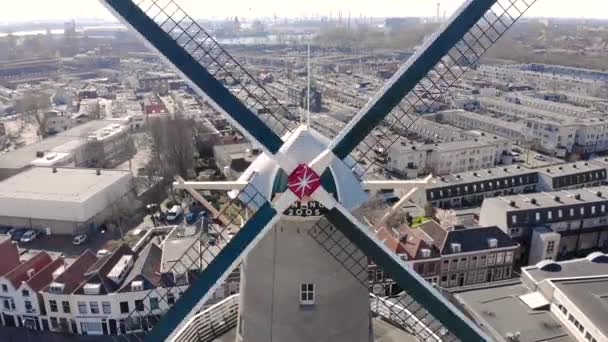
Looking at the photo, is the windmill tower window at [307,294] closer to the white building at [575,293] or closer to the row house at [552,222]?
the white building at [575,293]

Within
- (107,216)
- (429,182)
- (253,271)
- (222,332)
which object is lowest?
(107,216)

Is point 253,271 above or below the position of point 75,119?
above

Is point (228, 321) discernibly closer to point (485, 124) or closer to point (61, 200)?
point (61, 200)

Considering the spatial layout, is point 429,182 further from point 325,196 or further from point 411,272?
point 325,196

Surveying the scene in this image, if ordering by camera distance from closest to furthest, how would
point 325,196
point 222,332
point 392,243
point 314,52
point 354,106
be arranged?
1. point 325,196
2. point 222,332
3. point 392,243
4. point 354,106
5. point 314,52

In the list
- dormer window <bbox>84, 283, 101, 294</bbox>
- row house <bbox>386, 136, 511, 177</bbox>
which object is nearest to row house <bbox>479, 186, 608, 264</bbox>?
row house <bbox>386, 136, 511, 177</bbox>

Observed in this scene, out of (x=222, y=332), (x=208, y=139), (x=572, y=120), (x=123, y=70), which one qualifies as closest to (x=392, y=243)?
(x=222, y=332)

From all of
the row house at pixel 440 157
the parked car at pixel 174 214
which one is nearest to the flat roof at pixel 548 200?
the row house at pixel 440 157

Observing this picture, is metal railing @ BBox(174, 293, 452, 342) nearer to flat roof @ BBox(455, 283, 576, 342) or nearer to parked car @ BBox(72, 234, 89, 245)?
flat roof @ BBox(455, 283, 576, 342)

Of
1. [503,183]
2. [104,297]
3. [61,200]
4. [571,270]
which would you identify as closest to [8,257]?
[104,297]
